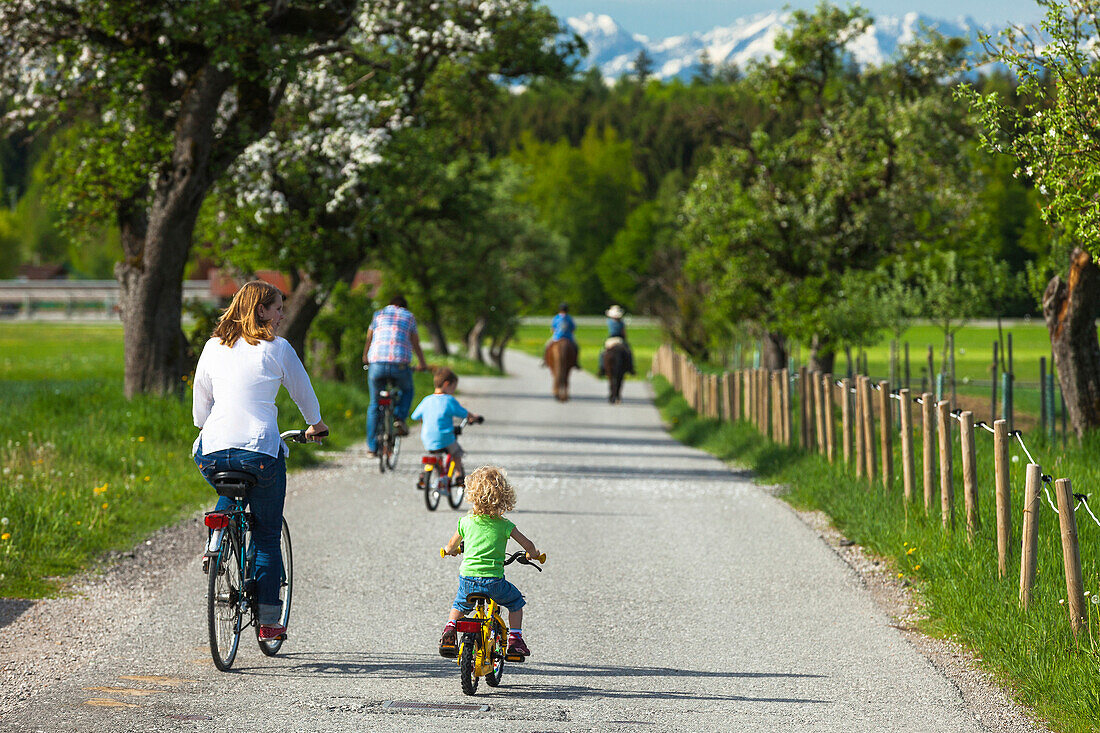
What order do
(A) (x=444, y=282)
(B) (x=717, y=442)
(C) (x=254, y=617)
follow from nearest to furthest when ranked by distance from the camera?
(C) (x=254, y=617)
(B) (x=717, y=442)
(A) (x=444, y=282)

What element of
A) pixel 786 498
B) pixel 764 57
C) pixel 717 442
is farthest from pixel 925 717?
pixel 764 57

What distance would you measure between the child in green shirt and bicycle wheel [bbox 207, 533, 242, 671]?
3.56ft

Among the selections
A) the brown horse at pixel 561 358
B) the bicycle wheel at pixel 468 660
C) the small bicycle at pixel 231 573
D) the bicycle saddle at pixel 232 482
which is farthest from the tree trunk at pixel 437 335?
the bicycle wheel at pixel 468 660

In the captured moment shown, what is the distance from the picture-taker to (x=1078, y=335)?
14828 mm

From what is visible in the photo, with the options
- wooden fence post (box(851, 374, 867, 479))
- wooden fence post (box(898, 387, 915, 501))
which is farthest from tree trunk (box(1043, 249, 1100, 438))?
wooden fence post (box(898, 387, 915, 501))

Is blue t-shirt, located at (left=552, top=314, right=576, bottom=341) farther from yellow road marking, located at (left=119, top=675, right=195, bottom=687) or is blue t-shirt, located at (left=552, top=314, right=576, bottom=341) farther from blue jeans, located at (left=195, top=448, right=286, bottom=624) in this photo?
yellow road marking, located at (left=119, top=675, right=195, bottom=687)

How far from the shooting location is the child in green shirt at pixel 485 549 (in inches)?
237

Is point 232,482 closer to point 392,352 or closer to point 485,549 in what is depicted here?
point 485,549

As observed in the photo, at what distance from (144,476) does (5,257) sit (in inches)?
5550

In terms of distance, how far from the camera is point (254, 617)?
6547 millimetres

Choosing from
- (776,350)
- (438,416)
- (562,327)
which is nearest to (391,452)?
(438,416)

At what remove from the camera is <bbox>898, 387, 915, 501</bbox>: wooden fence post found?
10320mm

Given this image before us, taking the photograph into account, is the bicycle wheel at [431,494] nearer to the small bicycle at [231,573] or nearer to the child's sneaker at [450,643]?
the small bicycle at [231,573]

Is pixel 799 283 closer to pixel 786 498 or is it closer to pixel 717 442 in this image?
pixel 717 442
